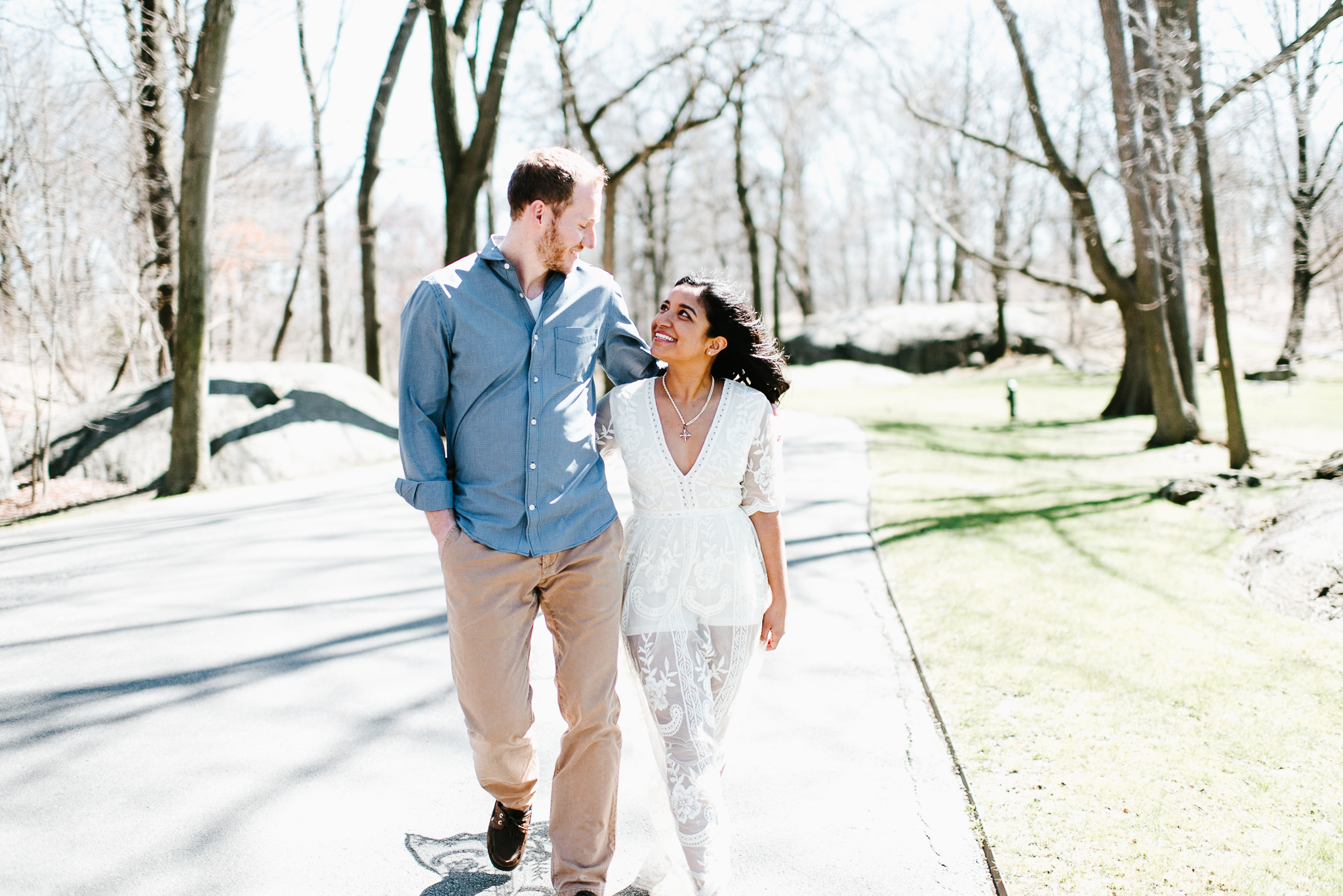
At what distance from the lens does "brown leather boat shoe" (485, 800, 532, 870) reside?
2.75m

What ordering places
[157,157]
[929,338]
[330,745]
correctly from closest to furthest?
[330,745] → [157,157] → [929,338]

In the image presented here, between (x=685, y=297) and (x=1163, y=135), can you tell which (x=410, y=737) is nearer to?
(x=685, y=297)

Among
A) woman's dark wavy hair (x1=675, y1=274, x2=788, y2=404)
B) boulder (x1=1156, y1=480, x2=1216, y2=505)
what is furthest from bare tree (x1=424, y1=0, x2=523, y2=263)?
woman's dark wavy hair (x1=675, y1=274, x2=788, y2=404)

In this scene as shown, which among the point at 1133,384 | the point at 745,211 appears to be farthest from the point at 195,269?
the point at 745,211

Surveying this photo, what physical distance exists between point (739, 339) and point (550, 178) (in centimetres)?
83

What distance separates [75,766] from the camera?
3.41 meters

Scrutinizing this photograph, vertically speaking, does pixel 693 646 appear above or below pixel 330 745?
above

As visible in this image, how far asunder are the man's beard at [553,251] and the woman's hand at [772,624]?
4.19 ft

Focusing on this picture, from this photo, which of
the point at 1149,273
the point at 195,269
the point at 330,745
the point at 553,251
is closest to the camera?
the point at 553,251

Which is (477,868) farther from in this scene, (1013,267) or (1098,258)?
(1013,267)

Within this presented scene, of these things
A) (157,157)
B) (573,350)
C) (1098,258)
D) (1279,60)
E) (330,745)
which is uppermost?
(157,157)

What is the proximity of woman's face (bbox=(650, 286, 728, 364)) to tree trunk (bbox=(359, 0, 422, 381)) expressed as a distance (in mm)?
16067

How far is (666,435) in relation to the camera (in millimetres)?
2883

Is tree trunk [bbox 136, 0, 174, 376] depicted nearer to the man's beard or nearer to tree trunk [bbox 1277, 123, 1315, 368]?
the man's beard
